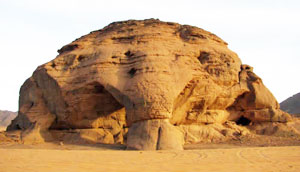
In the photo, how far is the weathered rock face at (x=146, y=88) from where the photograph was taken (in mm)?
10547

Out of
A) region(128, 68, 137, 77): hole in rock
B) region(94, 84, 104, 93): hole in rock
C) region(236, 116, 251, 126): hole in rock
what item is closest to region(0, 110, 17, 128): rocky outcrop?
region(94, 84, 104, 93): hole in rock

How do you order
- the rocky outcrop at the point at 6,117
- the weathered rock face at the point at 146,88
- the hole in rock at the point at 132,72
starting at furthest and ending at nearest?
1. the rocky outcrop at the point at 6,117
2. the hole in rock at the point at 132,72
3. the weathered rock face at the point at 146,88

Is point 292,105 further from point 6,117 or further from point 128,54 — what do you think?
point 6,117

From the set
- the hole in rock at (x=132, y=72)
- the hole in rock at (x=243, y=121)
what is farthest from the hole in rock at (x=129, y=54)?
the hole in rock at (x=243, y=121)

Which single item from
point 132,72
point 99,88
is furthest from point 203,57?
point 99,88

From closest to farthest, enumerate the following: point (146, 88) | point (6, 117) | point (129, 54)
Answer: point (146, 88) < point (129, 54) < point (6, 117)

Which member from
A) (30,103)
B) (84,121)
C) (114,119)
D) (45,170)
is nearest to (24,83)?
(30,103)

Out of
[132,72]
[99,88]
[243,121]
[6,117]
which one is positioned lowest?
[6,117]

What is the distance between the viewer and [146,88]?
34.3ft

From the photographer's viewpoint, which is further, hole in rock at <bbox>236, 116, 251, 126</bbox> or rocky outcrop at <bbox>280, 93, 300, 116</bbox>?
rocky outcrop at <bbox>280, 93, 300, 116</bbox>

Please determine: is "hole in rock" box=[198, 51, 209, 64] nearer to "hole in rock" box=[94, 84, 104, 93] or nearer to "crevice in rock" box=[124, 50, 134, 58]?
"crevice in rock" box=[124, 50, 134, 58]

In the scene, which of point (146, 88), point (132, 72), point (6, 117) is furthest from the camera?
point (6, 117)

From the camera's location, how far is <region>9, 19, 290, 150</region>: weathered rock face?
34.6 feet

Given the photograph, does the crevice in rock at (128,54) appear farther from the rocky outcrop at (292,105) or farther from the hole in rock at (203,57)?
the rocky outcrop at (292,105)
